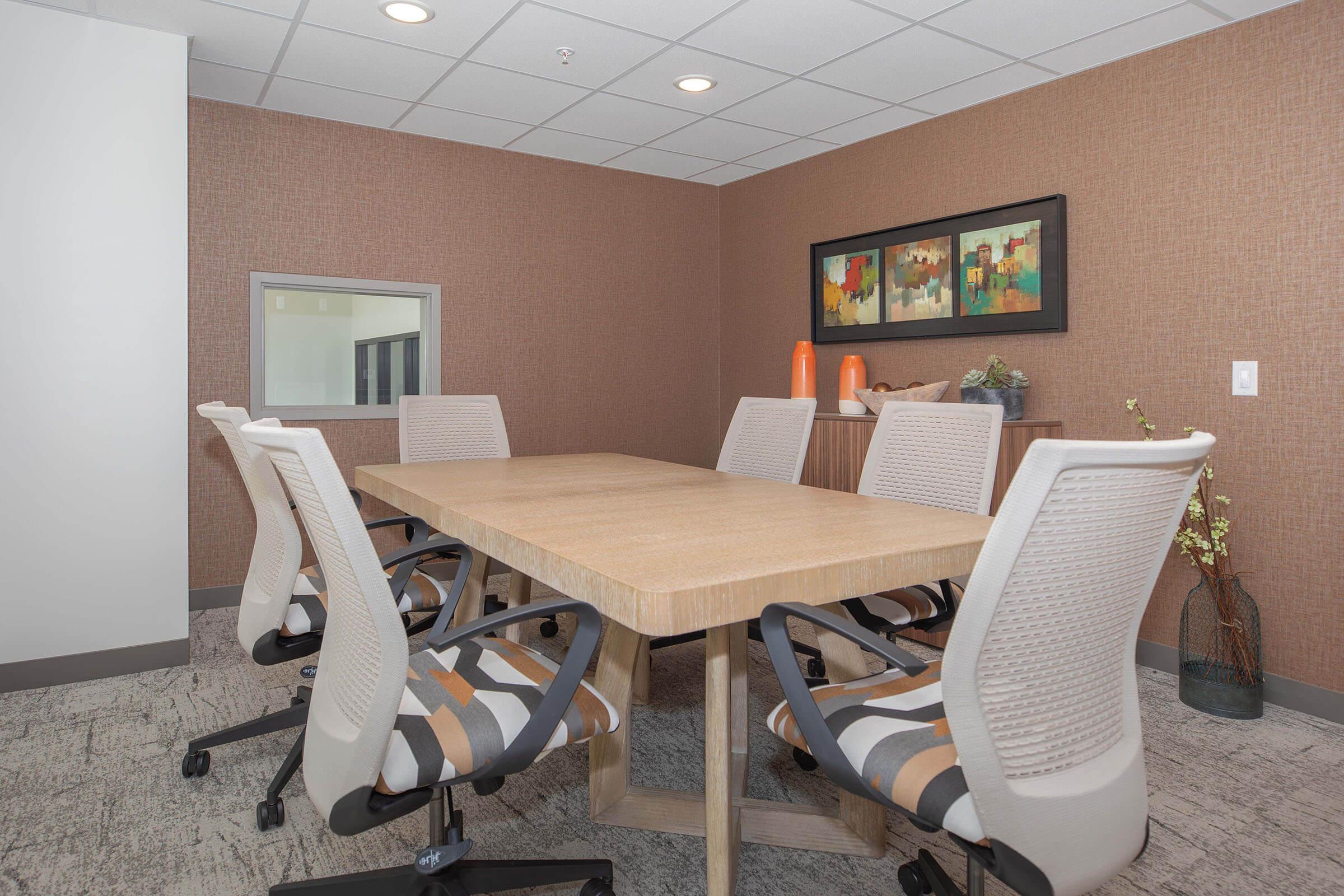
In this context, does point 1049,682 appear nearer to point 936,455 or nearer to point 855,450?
point 936,455

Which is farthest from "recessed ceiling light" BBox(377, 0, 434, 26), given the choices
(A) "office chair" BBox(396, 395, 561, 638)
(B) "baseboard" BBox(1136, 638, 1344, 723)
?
(B) "baseboard" BBox(1136, 638, 1344, 723)

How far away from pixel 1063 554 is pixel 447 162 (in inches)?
153

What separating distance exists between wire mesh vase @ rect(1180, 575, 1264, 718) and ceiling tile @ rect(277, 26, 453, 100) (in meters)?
3.30

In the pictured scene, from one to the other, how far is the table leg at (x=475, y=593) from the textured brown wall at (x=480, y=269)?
154 cm

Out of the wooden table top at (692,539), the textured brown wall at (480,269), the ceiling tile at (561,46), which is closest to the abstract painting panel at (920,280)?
the textured brown wall at (480,269)

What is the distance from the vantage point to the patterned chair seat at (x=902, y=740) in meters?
1.02

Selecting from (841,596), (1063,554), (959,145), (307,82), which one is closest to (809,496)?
(841,596)

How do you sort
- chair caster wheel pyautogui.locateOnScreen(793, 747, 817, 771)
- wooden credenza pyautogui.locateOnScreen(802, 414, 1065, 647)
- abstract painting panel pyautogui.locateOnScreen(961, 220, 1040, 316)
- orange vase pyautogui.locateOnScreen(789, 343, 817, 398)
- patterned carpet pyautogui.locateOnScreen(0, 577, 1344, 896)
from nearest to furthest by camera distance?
patterned carpet pyautogui.locateOnScreen(0, 577, 1344, 896), chair caster wheel pyautogui.locateOnScreen(793, 747, 817, 771), wooden credenza pyautogui.locateOnScreen(802, 414, 1065, 647), abstract painting panel pyautogui.locateOnScreen(961, 220, 1040, 316), orange vase pyautogui.locateOnScreen(789, 343, 817, 398)

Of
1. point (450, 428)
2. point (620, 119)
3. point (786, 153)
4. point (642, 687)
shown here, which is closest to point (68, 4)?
point (450, 428)

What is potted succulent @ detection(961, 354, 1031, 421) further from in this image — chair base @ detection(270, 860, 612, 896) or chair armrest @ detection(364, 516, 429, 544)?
chair base @ detection(270, 860, 612, 896)

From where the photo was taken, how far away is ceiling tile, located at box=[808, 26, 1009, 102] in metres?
2.87

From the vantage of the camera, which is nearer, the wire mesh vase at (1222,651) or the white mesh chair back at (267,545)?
the white mesh chair back at (267,545)

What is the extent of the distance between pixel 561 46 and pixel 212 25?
1.19 meters

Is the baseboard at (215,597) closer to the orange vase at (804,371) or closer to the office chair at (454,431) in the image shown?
the office chair at (454,431)
